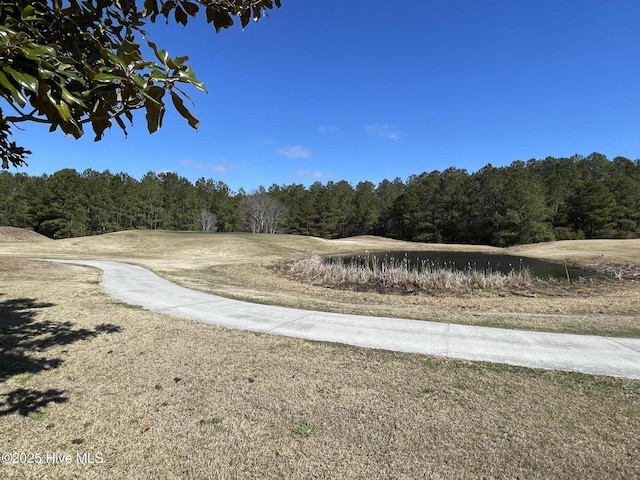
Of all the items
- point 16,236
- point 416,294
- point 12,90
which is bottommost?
point 416,294

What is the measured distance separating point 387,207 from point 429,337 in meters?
76.5

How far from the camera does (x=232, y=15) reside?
8.99 feet

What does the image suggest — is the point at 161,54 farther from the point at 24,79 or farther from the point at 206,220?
the point at 206,220

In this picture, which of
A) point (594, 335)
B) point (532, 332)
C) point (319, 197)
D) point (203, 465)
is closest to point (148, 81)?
point (203, 465)

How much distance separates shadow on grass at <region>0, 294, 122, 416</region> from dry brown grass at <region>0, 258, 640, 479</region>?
0.03 metres

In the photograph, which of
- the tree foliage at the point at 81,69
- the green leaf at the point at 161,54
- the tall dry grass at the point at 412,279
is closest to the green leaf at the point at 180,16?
the tree foliage at the point at 81,69

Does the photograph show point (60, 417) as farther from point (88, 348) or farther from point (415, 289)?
point (415, 289)

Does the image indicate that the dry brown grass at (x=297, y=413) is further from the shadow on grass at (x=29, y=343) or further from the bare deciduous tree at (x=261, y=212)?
the bare deciduous tree at (x=261, y=212)

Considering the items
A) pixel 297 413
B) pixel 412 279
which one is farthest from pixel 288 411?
pixel 412 279

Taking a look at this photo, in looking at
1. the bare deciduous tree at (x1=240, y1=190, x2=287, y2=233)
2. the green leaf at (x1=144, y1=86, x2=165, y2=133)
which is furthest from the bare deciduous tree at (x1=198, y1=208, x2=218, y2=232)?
the green leaf at (x1=144, y1=86, x2=165, y2=133)

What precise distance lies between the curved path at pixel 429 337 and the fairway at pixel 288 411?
1.43 ft

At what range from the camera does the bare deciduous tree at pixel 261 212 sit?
65688 mm

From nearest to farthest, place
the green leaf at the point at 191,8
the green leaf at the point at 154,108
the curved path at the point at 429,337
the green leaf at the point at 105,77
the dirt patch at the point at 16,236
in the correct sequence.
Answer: the green leaf at the point at 105,77 → the green leaf at the point at 154,108 → the green leaf at the point at 191,8 → the curved path at the point at 429,337 → the dirt patch at the point at 16,236

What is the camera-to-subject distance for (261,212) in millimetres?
65750
